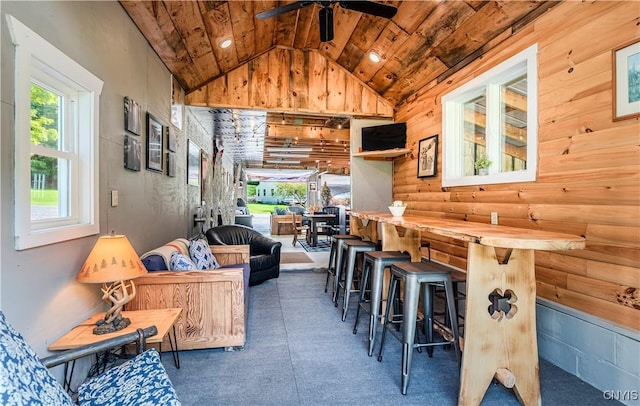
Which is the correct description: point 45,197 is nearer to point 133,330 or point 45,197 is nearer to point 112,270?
point 112,270

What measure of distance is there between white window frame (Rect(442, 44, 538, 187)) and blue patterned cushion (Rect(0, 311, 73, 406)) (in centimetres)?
304

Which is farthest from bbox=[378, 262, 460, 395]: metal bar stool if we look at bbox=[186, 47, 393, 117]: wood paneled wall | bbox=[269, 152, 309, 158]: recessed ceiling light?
bbox=[269, 152, 309, 158]: recessed ceiling light

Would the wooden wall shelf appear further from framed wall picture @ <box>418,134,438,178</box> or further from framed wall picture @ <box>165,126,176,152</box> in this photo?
framed wall picture @ <box>165,126,176,152</box>

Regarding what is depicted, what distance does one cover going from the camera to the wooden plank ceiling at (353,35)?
9.10 ft

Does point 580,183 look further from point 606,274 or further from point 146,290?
point 146,290

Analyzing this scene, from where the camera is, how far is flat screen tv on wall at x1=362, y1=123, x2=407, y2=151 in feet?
15.3

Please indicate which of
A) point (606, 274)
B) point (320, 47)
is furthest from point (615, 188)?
point (320, 47)

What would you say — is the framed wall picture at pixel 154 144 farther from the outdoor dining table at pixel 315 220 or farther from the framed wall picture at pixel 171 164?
the outdoor dining table at pixel 315 220

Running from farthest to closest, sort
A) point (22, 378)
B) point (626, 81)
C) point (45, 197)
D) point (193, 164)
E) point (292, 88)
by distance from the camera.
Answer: point (193, 164)
point (292, 88)
point (626, 81)
point (45, 197)
point (22, 378)

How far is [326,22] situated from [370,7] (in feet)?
1.31

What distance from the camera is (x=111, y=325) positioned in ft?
6.31

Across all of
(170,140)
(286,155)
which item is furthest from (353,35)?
(286,155)

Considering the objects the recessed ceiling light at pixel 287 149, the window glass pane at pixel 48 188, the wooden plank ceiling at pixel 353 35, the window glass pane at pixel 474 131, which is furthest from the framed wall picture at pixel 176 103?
the recessed ceiling light at pixel 287 149

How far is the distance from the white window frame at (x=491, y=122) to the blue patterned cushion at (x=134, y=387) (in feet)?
8.98
